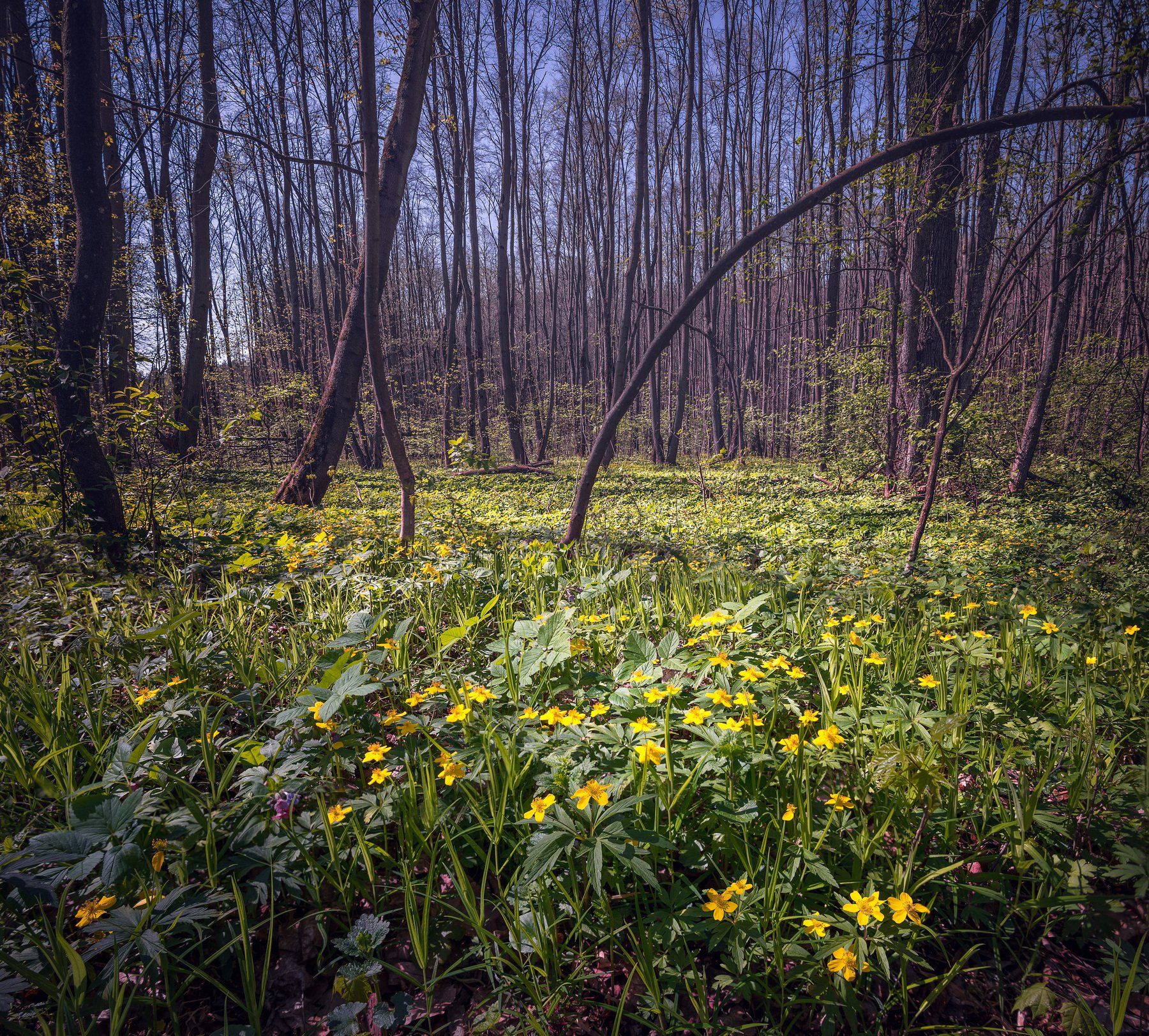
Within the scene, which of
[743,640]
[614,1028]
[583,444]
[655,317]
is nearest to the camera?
[614,1028]

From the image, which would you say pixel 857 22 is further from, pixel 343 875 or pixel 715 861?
pixel 343 875

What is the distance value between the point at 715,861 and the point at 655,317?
19865 millimetres

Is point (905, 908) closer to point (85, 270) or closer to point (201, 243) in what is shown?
point (85, 270)

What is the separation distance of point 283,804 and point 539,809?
2.14ft

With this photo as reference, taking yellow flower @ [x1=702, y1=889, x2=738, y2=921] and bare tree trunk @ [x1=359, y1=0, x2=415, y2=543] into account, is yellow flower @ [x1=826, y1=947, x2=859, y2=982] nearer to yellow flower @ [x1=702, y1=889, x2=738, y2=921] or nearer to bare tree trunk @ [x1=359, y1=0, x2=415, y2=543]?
yellow flower @ [x1=702, y1=889, x2=738, y2=921]

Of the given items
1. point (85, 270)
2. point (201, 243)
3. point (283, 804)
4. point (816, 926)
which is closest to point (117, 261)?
point (201, 243)

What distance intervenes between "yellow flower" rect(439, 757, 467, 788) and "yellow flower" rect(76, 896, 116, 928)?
0.67 m

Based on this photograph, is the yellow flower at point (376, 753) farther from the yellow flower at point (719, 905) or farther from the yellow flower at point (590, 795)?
the yellow flower at point (719, 905)

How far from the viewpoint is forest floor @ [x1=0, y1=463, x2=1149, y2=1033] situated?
1.05 meters

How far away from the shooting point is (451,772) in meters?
1.33

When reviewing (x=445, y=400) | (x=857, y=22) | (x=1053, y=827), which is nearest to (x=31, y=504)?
(x=1053, y=827)

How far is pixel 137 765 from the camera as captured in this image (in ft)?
4.49

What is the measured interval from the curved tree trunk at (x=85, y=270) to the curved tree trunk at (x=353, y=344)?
6.22 feet

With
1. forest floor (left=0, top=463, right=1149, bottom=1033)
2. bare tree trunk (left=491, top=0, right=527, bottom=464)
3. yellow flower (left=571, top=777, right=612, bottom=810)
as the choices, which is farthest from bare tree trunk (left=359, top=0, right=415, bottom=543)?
bare tree trunk (left=491, top=0, right=527, bottom=464)
